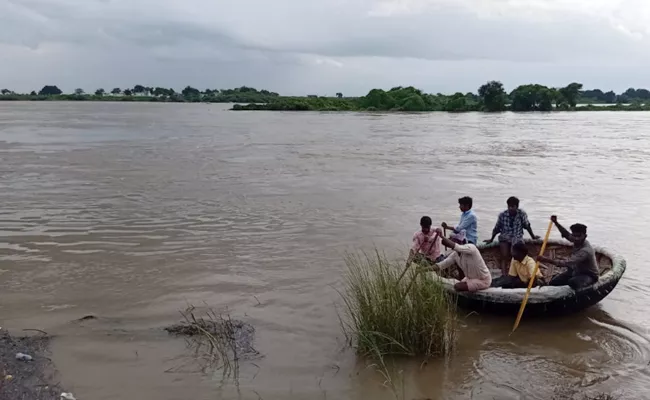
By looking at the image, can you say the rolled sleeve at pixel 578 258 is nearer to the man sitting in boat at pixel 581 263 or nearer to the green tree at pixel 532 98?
the man sitting in boat at pixel 581 263

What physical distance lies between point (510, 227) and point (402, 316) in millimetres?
3601

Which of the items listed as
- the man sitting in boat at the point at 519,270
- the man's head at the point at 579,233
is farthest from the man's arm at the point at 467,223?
the man's head at the point at 579,233

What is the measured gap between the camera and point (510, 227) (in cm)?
916

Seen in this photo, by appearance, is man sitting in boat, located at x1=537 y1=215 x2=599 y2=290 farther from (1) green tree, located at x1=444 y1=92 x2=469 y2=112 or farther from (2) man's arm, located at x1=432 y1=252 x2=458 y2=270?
(1) green tree, located at x1=444 y1=92 x2=469 y2=112

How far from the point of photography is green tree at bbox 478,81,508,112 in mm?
76688

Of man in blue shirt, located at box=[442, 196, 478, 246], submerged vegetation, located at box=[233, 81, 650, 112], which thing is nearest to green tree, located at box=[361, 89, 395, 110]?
submerged vegetation, located at box=[233, 81, 650, 112]

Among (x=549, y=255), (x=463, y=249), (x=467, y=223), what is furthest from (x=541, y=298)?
(x=549, y=255)

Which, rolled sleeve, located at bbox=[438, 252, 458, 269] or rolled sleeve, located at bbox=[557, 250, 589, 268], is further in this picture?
rolled sleeve, located at bbox=[438, 252, 458, 269]

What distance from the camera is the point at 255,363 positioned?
6570 mm

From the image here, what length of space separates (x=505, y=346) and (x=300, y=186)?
41.8ft

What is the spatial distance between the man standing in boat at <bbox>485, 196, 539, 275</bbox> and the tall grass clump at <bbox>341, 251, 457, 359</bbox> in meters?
2.98

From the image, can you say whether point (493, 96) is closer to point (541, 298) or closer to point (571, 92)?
point (571, 92)

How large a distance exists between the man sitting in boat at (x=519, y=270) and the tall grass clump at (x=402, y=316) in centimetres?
187

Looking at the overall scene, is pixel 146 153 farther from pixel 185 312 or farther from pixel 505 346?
pixel 505 346
